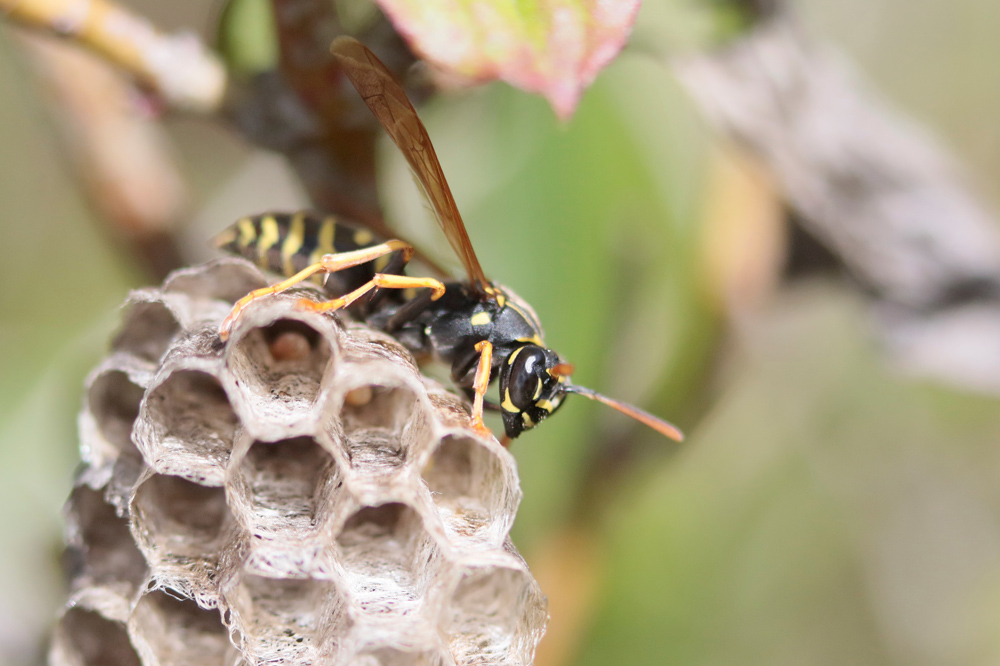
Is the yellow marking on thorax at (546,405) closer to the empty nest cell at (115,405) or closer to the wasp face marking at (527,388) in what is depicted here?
the wasp face marking at (527,388)

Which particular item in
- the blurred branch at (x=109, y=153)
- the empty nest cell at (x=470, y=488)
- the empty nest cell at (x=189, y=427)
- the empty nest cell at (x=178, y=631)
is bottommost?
the empty nest cell at (x=178, y=631)

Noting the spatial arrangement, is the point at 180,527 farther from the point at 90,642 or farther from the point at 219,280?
the point at 219,280

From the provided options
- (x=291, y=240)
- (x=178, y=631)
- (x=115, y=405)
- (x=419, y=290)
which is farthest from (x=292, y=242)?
(x=178, y=631)

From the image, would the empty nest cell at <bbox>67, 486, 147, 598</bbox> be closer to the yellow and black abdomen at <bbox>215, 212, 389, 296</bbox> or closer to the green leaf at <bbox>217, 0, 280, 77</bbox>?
the yellow and black abdomen at <bbox>215, 212, 389, 296</bbox>

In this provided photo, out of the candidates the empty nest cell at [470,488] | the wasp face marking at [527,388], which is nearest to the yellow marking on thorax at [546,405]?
the wasp face marking at [527,388]

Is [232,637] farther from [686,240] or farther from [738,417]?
[738,417]

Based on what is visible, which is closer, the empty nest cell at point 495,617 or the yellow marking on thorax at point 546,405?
the empty nest cell at point 495,617

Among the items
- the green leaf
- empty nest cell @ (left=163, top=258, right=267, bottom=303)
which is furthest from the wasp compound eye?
the green leaf

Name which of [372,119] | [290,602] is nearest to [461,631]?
[290,602]
